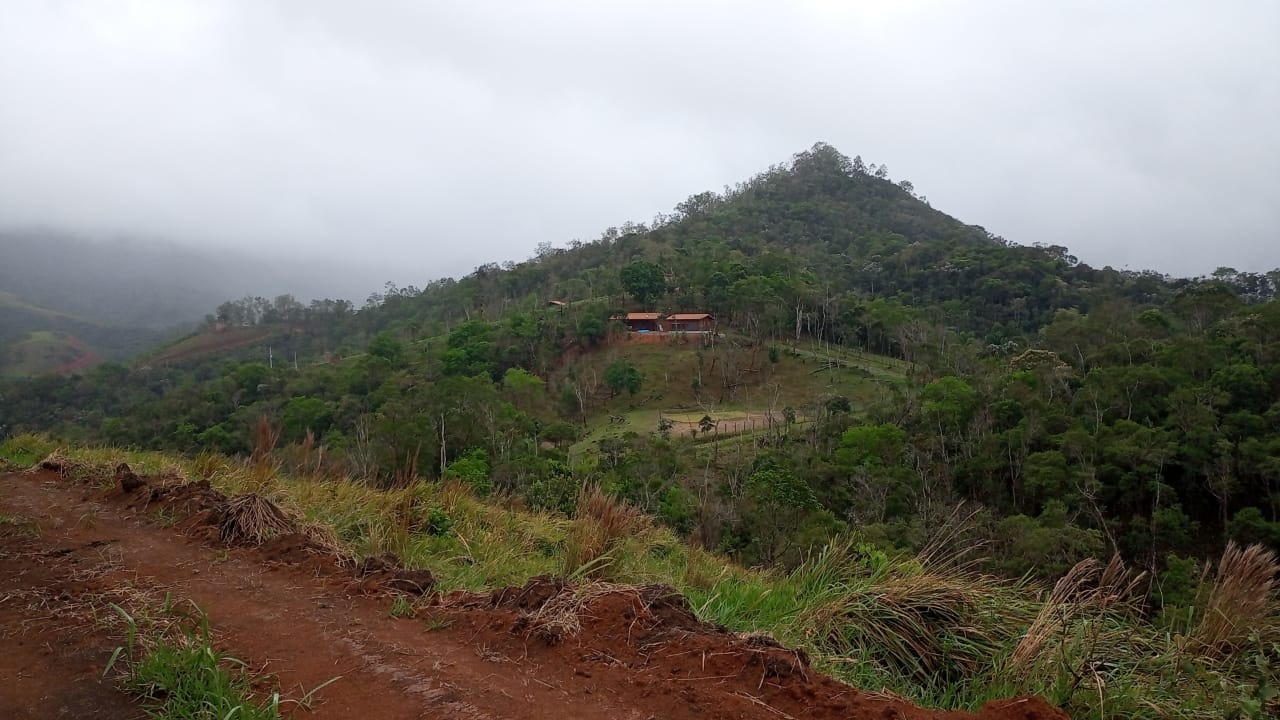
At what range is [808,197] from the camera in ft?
363

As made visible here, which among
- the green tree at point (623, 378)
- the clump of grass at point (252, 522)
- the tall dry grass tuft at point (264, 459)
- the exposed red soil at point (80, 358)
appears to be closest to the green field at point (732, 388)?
the green tree at point (623, 378)

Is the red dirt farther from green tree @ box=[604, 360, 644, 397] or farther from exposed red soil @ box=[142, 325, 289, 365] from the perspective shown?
exposed red soil @ box=[142, 325, 289, 365]

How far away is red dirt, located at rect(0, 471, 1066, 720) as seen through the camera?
262 cm

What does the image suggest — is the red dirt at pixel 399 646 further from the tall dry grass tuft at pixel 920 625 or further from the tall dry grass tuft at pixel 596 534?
the tall dry grass tuft at pixel 920 625

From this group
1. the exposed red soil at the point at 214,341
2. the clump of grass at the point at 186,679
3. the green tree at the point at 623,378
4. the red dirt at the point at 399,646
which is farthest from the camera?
the exposed red soil at the point at 214,341

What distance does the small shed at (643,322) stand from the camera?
58.1m

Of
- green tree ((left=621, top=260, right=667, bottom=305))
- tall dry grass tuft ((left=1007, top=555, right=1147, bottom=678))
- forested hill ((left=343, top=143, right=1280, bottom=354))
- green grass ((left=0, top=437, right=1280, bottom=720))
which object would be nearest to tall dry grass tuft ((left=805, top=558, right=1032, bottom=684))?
green grass ((left=0, top=437, right=1280, bottom=720))

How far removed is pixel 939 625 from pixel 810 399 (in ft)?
148

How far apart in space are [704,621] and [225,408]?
53.8 meters

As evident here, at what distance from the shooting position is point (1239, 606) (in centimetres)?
321

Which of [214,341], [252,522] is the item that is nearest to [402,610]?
[252,522]

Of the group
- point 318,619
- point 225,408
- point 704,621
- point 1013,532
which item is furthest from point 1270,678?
point 225,408

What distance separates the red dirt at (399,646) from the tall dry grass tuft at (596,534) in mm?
557

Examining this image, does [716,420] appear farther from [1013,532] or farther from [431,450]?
[1013,532]
